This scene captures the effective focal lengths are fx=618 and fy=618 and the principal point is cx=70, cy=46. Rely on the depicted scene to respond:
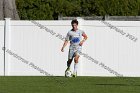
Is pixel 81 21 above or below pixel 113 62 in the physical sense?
above

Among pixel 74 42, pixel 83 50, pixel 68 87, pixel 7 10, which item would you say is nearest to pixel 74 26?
pixel 74 42

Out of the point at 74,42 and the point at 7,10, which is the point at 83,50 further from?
the point at 7,10

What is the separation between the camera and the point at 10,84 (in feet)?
50.2

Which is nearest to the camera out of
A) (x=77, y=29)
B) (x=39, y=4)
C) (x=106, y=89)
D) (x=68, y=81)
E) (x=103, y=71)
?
(x=106, y=89)

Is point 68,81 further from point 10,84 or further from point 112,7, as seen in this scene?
point 112,7

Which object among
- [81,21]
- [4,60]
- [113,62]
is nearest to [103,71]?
[113,62]

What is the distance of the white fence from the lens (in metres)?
19.7

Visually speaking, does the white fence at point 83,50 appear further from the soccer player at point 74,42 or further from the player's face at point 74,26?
the player's face at point 74,26

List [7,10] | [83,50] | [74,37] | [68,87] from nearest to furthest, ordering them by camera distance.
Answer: [68,87], [74,37], [83,50], [7,10]

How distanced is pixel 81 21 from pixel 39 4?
27159 millimetres

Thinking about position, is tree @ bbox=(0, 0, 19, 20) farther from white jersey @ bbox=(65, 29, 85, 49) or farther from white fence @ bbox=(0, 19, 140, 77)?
white jersey @ bbox=(65, 29, 85, 49)

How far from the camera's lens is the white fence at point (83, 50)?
19734 mm

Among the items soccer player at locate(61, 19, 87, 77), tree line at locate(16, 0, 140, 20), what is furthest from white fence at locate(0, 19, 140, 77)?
tree line at locate(16, 0, 140, 20)

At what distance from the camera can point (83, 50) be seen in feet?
64.8
